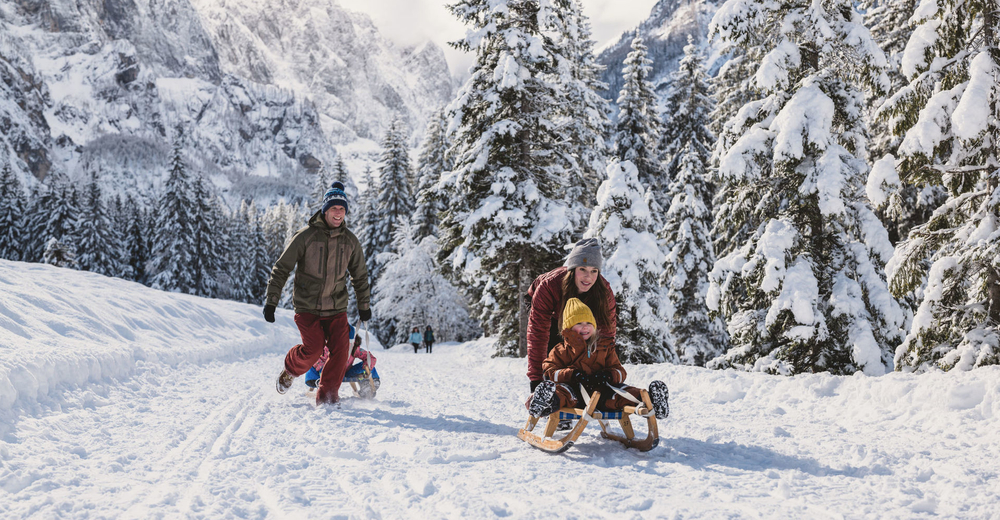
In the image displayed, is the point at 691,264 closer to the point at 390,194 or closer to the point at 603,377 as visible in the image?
the point at 603,377

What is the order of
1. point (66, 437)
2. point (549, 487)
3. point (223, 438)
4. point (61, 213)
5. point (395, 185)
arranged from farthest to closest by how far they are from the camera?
point (61, 213) < point (395, 185) < point (223, 438) < point (66, 437) < point (549, 487)

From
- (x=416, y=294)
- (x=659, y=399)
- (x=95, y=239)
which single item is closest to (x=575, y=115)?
(x=659, y=399)

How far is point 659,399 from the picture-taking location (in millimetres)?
4594

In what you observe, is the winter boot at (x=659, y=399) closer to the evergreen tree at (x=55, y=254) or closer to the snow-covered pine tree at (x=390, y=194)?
the snow-covered pine tree at (x=390, y=194)

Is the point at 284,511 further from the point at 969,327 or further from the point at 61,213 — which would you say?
the point at 61,213

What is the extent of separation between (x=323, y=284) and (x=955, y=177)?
24.9 feet

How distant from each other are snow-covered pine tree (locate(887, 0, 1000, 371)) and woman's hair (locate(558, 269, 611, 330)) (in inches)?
165

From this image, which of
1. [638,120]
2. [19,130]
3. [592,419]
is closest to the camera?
[592,419]

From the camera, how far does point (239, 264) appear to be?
63.7 metres

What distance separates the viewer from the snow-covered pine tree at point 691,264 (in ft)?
64.9

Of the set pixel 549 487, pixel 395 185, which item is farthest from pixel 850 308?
pixel 395 185

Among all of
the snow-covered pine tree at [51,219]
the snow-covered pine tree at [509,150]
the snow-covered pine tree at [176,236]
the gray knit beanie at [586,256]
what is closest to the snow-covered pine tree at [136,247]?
the snow-covered pine tree at [51,219]

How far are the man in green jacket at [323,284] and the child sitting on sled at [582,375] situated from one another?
231 cm

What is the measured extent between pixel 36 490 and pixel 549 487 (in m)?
2.88
